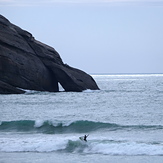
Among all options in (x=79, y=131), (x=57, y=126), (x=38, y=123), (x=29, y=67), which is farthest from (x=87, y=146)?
(x=29, y=67)

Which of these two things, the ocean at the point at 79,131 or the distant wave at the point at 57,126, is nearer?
the ocean at the point at 79,131

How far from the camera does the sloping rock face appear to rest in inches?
2494

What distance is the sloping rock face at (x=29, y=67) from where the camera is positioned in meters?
63.3

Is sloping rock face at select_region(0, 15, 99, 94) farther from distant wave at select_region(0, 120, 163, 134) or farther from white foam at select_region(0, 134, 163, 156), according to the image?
white foam at select_region(0, 134, 163, 156)

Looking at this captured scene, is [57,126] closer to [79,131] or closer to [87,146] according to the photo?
[79,131]

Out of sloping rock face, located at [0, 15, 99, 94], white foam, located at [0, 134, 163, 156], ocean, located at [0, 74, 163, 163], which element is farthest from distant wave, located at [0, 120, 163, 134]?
sloping rock face, located at [0, 15, 99, 94]

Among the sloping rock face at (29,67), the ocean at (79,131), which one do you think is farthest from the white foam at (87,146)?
the sloping rock face at (29,67)

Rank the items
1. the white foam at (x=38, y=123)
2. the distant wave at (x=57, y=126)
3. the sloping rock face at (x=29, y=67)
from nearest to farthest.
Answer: the distant wave at (x=57, y=126) < the white foam at (x=38, y=123) < the sloping rock face at (x=29, y=67)

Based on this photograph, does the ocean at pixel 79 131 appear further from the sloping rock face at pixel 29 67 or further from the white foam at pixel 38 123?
the sloping rock face at pixel 29 67

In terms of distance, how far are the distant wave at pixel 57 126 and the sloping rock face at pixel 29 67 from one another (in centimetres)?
2491

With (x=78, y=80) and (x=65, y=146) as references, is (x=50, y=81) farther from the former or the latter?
(x=65, y=146)

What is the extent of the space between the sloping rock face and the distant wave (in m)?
24.9

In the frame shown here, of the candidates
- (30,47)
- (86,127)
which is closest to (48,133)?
(86,127)

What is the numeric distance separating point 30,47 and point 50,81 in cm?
540
